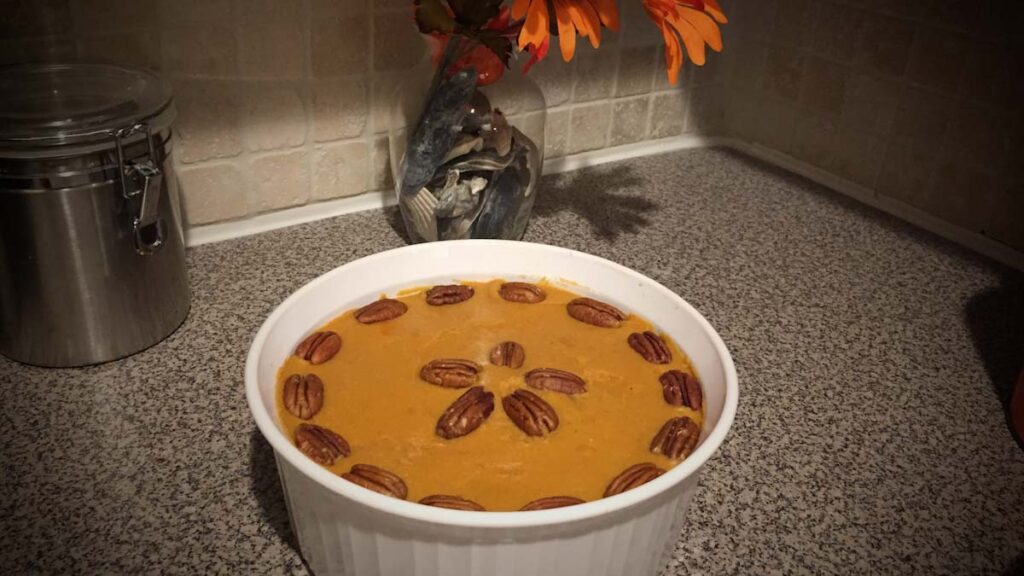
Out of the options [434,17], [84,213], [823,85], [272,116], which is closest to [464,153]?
[434,17]

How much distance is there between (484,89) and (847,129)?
542mm

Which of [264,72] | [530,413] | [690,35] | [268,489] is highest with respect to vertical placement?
[690,35]

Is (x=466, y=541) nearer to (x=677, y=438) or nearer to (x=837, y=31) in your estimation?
(x=677, y=438)

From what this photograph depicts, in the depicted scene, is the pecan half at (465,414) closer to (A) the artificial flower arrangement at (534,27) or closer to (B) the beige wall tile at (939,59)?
(A) the artificial flower arrangement at (534,27)

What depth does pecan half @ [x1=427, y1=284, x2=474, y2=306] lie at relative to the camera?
2.25 ft

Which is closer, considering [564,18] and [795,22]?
[564,18]

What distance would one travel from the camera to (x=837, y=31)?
1084 millimetres

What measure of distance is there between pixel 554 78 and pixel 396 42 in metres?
0.22

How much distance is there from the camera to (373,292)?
680 millimetres

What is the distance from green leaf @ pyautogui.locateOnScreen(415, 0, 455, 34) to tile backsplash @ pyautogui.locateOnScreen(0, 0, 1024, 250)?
169 mm

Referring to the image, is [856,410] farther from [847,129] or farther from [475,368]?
[847,129]

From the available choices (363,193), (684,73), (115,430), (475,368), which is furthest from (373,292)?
(684,73)

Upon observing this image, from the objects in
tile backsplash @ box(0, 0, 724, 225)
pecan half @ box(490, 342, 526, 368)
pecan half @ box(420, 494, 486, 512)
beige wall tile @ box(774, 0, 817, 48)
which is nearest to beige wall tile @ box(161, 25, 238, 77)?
tile backsplash @ box(0, 0, 724, 225)

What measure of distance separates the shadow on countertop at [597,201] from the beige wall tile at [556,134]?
3cm
